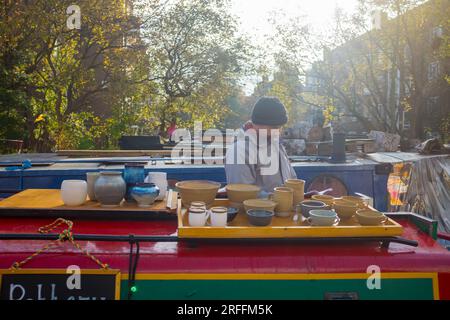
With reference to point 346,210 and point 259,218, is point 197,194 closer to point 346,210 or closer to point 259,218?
point 259,218

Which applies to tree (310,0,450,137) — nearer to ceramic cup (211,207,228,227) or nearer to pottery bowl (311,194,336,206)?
pottery bowl (311,194,336,206)

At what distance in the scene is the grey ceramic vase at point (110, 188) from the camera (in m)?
2.57

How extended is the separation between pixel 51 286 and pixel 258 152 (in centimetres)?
206

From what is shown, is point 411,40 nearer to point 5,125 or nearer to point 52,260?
point 5,125

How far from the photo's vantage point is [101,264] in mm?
2078

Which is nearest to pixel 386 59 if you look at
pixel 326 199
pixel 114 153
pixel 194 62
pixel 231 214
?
pixel 194 62

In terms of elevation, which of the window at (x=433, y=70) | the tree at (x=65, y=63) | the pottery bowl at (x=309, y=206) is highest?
the window at (x=433, y=70)

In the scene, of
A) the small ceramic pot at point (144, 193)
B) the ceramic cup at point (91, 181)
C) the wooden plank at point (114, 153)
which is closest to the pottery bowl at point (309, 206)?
the small ceramic pot at point (144, 193)

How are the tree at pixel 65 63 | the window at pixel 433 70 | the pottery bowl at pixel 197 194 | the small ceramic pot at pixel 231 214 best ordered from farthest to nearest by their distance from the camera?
the window at pixel 433 70 → the tree at pixel 65 63 → the pottery bowl at pixel 197 194 → the small ceramic pot at pixel 231 214

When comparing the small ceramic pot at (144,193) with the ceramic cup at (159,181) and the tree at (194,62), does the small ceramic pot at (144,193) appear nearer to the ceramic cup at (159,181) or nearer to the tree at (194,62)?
the ceramic cup at (159,181)

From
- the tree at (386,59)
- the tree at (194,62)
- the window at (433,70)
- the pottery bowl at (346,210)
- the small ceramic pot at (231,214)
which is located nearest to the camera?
the small ceramic pot at (231,214)

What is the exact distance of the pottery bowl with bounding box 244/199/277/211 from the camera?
248 centimetres

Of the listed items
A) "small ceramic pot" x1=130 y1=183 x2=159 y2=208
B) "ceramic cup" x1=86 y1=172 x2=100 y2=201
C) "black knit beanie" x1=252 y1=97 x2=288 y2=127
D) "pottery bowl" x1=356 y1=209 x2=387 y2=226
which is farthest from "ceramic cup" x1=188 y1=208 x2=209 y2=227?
"black knit beanie" x1=252 y1=97 x2=288 y2=127

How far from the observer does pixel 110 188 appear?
257 cm
